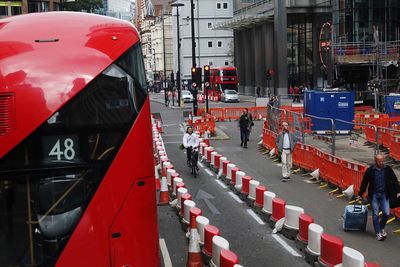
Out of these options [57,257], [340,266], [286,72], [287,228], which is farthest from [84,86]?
[286,72]

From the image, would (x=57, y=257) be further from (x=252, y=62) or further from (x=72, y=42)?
(x=252, y=62)

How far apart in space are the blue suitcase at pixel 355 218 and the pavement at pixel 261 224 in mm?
153

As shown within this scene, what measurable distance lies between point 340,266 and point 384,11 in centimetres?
5125

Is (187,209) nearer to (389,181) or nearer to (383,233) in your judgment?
(383,233)

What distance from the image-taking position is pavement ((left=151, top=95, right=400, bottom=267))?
9.94m

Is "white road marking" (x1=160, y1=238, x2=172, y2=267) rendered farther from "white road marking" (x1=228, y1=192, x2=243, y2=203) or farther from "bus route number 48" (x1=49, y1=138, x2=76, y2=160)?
"white road marking" (x1=228, y1=192, x2=243, y2=203)

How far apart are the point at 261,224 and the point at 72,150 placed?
22.8 ft

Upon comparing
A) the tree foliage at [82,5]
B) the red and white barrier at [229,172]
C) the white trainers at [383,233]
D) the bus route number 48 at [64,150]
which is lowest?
the white trainers at [383,233]

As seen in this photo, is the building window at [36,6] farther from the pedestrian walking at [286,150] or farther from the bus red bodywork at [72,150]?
the bus red bodywork at [72,150]

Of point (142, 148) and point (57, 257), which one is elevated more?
point (142, 148)

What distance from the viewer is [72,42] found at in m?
6.49

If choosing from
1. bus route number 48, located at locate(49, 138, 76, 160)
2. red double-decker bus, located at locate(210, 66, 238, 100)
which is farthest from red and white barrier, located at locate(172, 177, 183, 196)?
red double-decker bus, located at locate(210, 66, 238, 100)

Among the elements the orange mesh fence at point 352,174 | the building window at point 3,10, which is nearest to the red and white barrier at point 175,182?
the orange mesh fence at point 352,174

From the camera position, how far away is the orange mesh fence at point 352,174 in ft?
46.3
